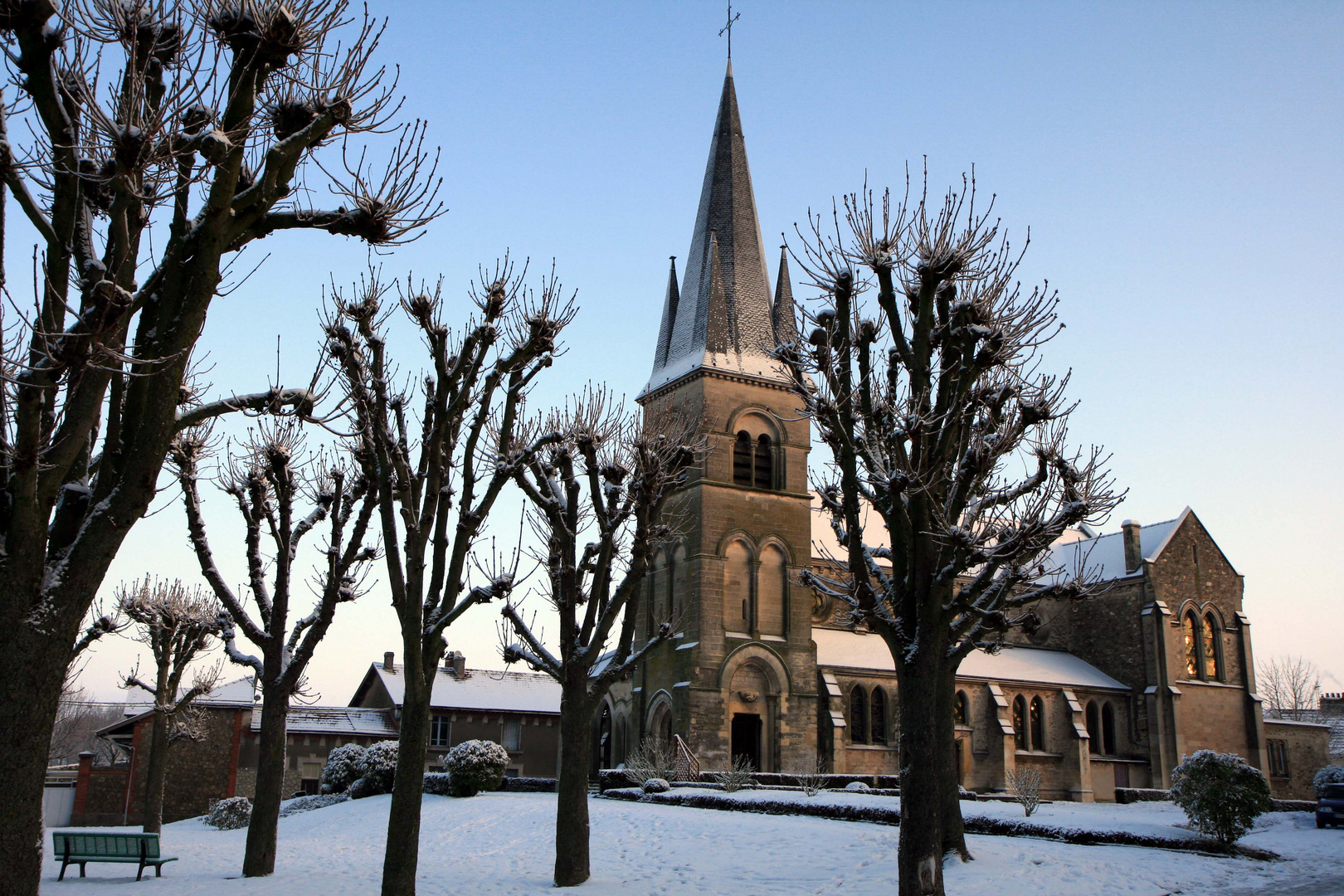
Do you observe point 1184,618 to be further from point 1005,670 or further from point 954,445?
point 954,445

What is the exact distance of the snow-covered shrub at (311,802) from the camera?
94.1 feet

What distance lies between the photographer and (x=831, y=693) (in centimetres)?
3397

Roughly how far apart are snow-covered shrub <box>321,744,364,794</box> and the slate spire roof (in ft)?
53.2

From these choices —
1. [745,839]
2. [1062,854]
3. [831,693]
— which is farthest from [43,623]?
[831,693]

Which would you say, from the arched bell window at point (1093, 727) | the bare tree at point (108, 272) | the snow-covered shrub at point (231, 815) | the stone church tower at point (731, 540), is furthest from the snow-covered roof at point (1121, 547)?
the bare tree at point (108, 272)

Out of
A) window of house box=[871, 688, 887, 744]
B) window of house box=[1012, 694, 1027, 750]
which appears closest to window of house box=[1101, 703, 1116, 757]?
window of house box=[1012, 694, 1027, 750]

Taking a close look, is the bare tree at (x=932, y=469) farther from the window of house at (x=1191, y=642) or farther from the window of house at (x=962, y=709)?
the window of house at (x=1191, y=642)

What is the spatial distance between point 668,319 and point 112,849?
2805 cm

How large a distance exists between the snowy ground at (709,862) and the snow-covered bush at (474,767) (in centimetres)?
299

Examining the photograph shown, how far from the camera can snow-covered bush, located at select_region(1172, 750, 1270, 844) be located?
57.4 ft

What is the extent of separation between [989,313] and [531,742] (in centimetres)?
3366

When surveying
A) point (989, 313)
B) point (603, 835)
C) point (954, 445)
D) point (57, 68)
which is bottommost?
point (603, 835)

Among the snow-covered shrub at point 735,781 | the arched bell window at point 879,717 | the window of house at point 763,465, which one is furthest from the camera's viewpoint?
the window of house at point 763,465

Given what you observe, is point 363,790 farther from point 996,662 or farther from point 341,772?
point 996,662
